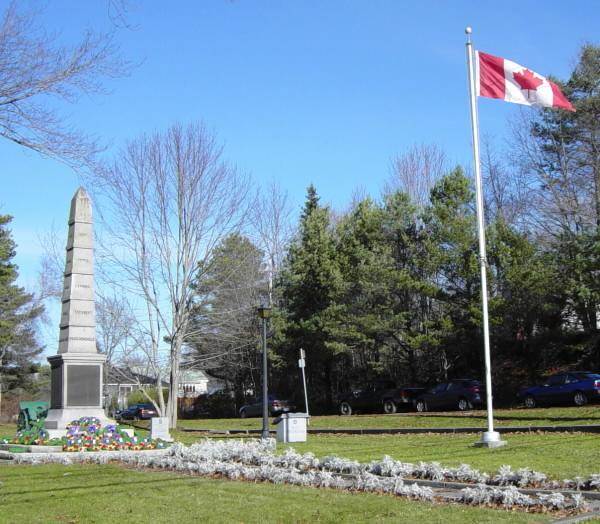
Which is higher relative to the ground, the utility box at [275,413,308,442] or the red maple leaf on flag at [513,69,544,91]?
the red maple leaf on flag at [513,69,544,91]

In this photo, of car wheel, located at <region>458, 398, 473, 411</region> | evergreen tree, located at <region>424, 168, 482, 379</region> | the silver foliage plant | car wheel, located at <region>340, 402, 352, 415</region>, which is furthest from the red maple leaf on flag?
car wheel, located at <region>340, 402, 352, 415</region>

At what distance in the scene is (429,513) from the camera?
7.98m

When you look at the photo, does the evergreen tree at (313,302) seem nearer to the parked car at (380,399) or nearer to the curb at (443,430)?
the parked car at (380,399)

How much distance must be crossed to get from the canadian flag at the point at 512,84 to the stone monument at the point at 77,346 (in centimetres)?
1113

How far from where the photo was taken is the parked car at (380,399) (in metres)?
36.2

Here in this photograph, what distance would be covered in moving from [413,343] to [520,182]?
49.4 feet

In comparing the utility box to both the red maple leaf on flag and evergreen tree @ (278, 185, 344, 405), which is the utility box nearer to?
the red maple leaf on flag

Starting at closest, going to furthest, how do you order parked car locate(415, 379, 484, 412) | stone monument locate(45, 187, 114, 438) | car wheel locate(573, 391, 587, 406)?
stone monument locate(45, 187, 114, 438), car wheel locate(573, 391, 587, 406), parked car locate(415, 379, 484, 412)

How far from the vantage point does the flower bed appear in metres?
16.6

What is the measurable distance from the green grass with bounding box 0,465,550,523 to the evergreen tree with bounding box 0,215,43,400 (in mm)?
42305

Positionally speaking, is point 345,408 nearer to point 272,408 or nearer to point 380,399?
point 380,399

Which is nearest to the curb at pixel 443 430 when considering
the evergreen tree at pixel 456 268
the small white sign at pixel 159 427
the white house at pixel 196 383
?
the small white sign at pixel 159 427

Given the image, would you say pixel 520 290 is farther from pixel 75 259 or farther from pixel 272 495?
pixel 272 495

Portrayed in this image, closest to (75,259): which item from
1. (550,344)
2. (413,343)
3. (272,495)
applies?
(272,495)
